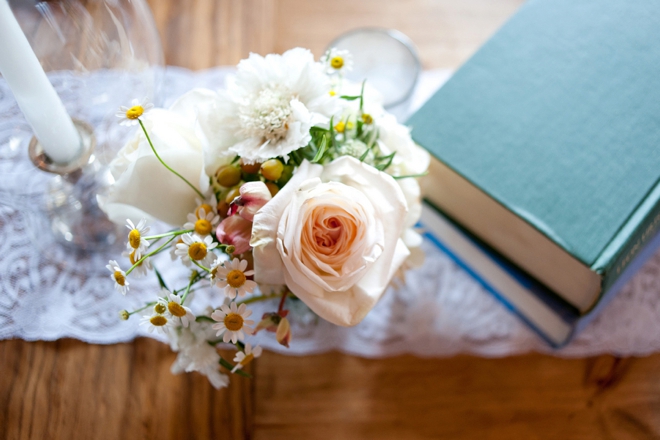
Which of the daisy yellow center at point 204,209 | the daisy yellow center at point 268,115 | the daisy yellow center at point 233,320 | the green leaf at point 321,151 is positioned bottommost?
the daisy yellow center at point 233,320

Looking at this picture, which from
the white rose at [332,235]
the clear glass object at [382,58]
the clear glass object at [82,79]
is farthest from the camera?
the clear glass object at [382,58]

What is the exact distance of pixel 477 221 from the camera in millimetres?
531

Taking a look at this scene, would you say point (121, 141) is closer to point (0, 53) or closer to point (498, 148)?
point (0, 53)

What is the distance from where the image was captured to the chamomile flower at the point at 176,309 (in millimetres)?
347

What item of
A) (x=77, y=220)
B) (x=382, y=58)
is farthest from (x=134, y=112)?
(x=382, y=58)

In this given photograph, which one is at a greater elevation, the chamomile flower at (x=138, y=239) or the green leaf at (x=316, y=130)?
the green leaf at (x=316, y=130)

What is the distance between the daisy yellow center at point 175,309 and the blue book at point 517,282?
0.95 feet

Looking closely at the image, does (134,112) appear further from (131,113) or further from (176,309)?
(176,309)

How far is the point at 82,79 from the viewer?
462 mm

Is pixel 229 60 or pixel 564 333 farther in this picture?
pixel 229 60

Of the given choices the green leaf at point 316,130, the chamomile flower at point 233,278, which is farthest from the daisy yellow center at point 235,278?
the green leaf at point 316,130

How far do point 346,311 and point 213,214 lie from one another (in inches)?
4.7

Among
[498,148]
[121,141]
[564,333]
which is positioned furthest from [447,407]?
[121,141]

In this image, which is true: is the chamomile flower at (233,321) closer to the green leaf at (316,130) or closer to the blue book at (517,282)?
the green leaf at (316,130)
